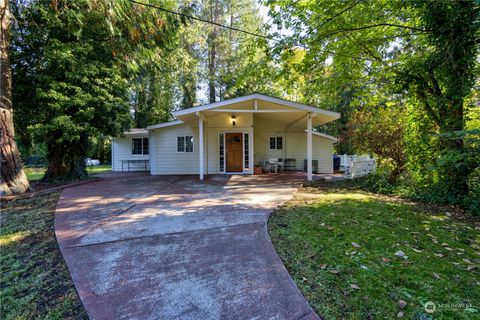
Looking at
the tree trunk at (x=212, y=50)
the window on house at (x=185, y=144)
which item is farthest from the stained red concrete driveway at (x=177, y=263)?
the tree trunk at (x=212, y=50)

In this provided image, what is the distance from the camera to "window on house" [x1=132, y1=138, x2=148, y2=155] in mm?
14695

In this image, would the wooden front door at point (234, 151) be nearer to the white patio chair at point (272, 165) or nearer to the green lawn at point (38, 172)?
the white patio chair at point (272, 165)

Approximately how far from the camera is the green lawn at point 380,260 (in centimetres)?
186

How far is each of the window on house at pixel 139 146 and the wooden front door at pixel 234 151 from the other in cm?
659

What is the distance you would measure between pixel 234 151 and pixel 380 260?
29.3 ft

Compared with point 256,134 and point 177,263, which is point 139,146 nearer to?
point 256,134

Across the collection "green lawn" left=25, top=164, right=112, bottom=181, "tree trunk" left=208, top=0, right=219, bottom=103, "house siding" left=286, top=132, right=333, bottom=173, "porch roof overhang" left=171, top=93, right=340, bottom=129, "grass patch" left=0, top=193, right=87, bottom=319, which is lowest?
"grass patch" left=0, top=193, right=87, bottom=319

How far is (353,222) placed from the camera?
3861 millimetres

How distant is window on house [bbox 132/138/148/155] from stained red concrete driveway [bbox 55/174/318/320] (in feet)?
33.4

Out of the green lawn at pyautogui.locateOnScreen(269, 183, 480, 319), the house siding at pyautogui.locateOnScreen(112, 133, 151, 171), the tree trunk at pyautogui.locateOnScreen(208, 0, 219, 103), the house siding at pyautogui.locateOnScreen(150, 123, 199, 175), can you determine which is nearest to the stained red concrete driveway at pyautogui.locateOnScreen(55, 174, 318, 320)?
the green lawn at pyautogui.locateOnScreen(269, 183, 480, 319)

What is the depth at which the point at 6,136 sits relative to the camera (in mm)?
6320

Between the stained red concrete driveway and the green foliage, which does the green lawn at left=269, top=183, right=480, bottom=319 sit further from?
the green foliage

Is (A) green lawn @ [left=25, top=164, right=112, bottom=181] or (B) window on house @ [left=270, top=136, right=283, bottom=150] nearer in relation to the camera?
(A) green lawn @ [left=25, top=164, right=112, bottom=181]

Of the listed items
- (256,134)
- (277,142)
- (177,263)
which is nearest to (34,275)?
(177,263)
